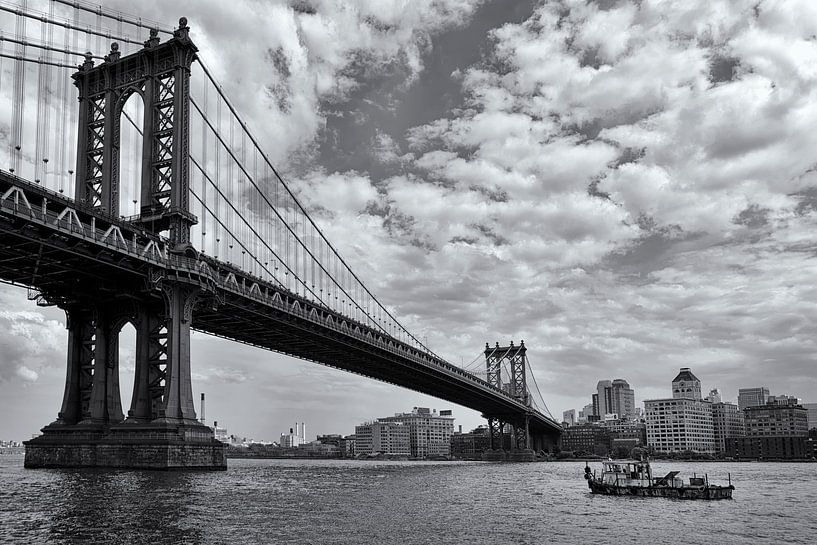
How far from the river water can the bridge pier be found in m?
3.01

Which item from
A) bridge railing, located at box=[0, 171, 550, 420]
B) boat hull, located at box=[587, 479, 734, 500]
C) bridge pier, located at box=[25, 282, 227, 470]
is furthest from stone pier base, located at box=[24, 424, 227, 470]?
boat hull, located at box=[587, 479, 734, 500]

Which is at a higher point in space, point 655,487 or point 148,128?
point 148,128

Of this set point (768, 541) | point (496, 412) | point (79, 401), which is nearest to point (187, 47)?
point (79, 401)

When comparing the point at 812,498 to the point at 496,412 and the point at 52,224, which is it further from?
the point at 496,412

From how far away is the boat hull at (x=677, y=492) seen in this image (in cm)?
5741

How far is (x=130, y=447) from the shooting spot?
207ft

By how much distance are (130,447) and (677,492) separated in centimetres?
4108

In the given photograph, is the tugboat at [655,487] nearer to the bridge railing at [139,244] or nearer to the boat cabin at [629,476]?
the boat cabin at [629,476]

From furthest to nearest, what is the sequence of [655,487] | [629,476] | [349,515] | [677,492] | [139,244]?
[139,244]
[629,476]
[655,487]
[677,492]
[349,515]

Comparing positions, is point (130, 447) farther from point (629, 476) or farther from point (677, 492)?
point (677, 492)

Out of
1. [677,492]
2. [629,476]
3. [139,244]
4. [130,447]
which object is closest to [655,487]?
[677,492]

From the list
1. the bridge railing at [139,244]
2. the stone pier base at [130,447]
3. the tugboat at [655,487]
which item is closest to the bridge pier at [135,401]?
the stone pier base at [130,447]

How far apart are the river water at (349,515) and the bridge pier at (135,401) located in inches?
119

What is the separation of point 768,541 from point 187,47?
60.1m
